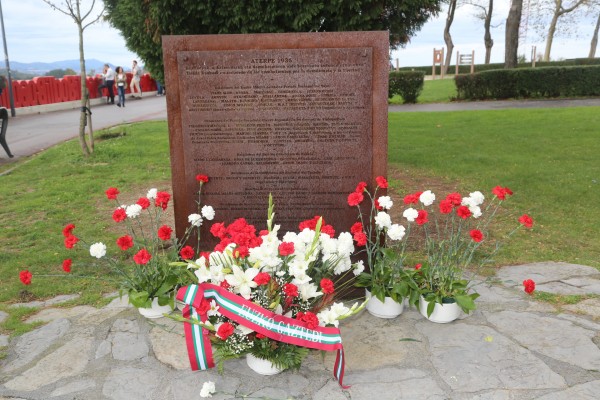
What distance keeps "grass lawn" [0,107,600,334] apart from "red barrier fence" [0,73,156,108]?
31.8ft

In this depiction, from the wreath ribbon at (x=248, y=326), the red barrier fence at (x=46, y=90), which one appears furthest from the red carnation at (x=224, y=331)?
the red barrier fence at (x=46, y=90)

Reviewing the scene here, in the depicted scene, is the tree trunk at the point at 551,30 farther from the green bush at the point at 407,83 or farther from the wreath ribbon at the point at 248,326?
the wreath ribbon at the point at 248,326

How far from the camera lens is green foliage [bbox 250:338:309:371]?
313 centimetres

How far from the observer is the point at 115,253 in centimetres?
558

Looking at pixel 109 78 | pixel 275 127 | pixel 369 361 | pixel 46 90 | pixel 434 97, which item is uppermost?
pixel 109 78

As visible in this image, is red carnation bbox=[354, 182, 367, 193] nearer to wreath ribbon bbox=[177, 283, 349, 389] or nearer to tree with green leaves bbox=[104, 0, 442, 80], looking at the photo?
wreath ribbon bbox=[177, 283, 349, 389]

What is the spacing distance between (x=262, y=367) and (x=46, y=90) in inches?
927

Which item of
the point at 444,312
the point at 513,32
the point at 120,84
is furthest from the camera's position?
the point at 120,84

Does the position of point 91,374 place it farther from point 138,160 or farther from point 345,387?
point 138,160

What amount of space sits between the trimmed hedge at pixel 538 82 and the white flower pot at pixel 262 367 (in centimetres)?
1949

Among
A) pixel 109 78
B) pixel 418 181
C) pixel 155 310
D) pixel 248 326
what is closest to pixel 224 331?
pixel 248 326

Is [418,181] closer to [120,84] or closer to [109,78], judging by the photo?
[120,84]

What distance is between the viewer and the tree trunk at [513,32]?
22.0m

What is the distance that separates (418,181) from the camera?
8.38 metres
